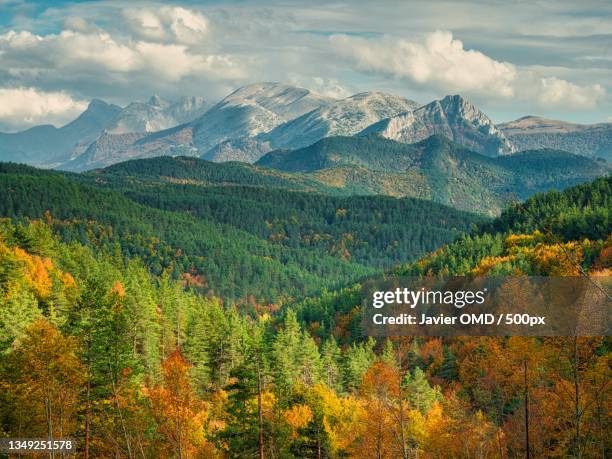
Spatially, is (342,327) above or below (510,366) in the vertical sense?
below

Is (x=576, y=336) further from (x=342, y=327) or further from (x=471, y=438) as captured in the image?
(x=342, y=327)

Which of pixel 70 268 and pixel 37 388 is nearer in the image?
pixel 37 388

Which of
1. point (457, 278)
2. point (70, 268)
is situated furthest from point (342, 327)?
point (70, 268)

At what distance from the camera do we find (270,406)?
7050cm

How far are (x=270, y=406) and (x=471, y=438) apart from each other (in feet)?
72.7

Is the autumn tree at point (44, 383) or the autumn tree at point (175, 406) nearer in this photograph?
the autumn tree at point (44, 383)

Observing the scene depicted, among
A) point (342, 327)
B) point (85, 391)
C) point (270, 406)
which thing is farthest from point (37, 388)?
point (342, 327)

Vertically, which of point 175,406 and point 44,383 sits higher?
point 44,383

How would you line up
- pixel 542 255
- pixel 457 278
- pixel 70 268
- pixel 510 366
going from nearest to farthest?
pixel 510 366, pixel 70 268, pixel 542 255, pixel 457 278

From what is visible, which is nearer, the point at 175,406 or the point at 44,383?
the point at 44,383

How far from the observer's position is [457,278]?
176625 millimetres

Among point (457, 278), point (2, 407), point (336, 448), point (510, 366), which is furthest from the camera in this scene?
point (457, 278)

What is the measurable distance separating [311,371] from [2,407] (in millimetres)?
54710

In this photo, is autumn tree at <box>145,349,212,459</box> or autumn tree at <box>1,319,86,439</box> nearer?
autumn tree at <box>1,319,86,439</box>
